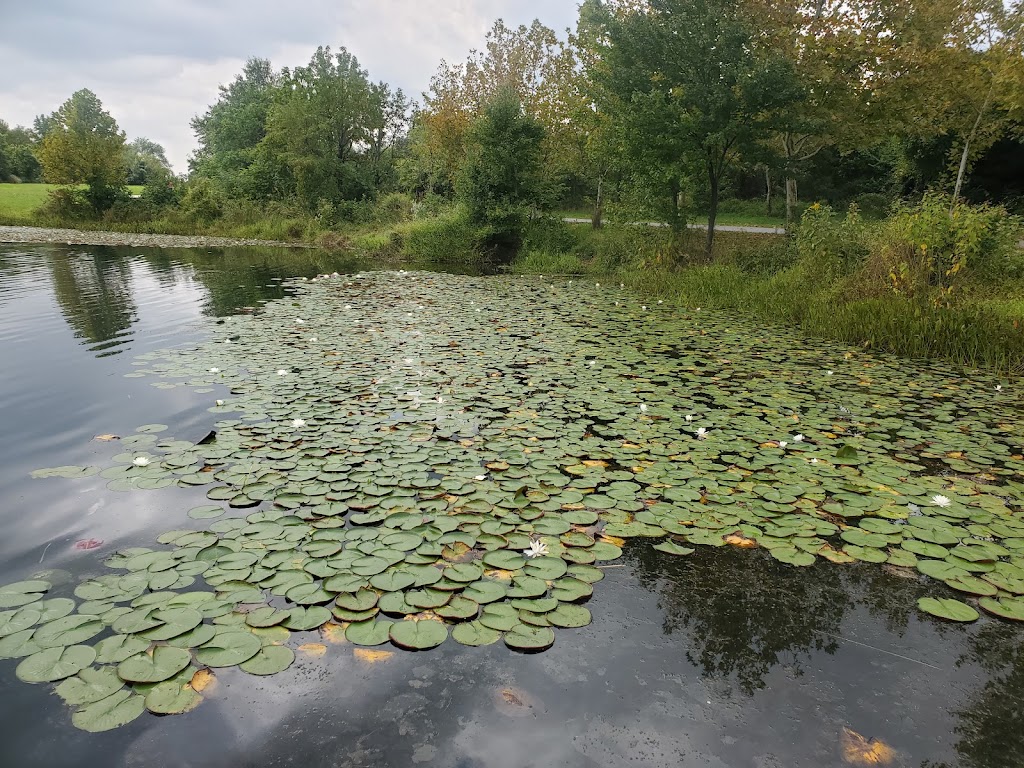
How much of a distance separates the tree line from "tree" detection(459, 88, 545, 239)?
51 millimetres

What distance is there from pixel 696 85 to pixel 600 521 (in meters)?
13.0

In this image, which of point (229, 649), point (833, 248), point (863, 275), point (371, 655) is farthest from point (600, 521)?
point (833, 248)

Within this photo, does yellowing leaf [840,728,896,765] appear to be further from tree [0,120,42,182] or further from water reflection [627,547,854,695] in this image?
tree [0,120,42,182]

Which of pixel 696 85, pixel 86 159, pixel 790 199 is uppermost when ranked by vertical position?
pixel 86 159

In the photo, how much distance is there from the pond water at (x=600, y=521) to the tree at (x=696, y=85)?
7.37 m

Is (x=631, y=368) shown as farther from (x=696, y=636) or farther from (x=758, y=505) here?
(x=696, y=636)

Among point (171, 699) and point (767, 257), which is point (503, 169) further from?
point (171, 699)

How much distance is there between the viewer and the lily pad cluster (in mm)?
2623

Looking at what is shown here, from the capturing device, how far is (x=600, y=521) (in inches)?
142

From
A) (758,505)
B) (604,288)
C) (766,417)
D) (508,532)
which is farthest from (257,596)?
(604,288)

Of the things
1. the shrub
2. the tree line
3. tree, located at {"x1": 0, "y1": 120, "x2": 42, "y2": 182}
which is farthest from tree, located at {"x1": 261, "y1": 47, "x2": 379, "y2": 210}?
tree, located at {"x1": 0, "y1": 120, "x2": 42, "y2": 182}

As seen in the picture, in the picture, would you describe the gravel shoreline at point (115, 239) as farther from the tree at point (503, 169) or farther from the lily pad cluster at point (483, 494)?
the lily pad cluster at point (483, 494)

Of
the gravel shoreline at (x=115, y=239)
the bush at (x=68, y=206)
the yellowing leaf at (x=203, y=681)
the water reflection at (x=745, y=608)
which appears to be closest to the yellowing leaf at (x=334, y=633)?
the yellowing leaf at (x=203, y=681)

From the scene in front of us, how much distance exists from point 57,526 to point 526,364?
4.71m
